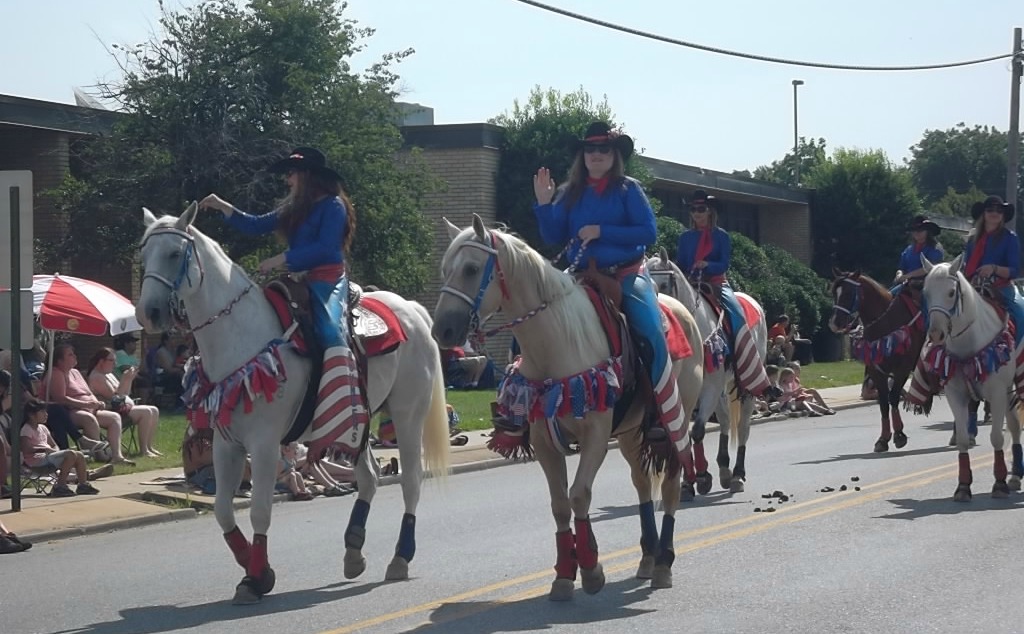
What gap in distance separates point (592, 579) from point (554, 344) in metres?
1.45

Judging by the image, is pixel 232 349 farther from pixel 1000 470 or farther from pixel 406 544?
pixel 1000 470

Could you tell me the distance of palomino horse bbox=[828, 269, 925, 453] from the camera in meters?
18.1

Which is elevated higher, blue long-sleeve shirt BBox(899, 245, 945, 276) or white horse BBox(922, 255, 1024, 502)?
blue long-sleeve shirt BBox(899, 245, 945, 276)

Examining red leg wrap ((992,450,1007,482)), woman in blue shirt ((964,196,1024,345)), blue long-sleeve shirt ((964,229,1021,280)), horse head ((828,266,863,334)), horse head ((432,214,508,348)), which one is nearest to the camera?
horse head ((432,214,508,348))

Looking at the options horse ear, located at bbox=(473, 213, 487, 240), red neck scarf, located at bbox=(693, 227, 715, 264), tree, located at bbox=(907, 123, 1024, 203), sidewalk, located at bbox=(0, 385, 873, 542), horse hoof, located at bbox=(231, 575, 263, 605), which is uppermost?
tree, located at bbox=(907, 123, 1024, 203)

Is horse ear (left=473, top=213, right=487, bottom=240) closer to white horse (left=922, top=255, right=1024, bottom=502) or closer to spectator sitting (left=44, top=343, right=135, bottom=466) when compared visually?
white horse (left=922, top=255, right=1024, bottom=502)

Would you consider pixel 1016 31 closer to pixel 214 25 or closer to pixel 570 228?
pixel 214 25

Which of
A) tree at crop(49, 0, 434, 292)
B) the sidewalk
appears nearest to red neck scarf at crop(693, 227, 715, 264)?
the sidewalk

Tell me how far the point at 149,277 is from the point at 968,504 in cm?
778

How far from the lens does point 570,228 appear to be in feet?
29.1

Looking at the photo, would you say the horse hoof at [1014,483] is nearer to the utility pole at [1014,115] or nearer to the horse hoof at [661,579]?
the horse hoof at [661,579]

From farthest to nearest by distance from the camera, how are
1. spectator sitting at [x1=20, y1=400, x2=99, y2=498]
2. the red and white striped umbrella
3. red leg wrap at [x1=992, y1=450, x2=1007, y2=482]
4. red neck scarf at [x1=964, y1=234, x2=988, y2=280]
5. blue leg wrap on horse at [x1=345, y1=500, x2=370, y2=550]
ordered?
1. the red and white striped umbrella
2. spectator sitting at [x1=20, y1=400, x2=99, y2=498]
3. red neck scarf at [x1=964, y1=234, x2=988, y2=280]
4. red leg wrap at [x1=992, y1=450, x2=1007, y2=482]
5. blue leg wrap on horse at [x1=345, y1=500, x2=370, y2=550]

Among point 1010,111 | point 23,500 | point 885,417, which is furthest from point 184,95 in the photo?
point 1010,111

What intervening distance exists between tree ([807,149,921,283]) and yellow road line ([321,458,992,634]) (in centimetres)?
3605
